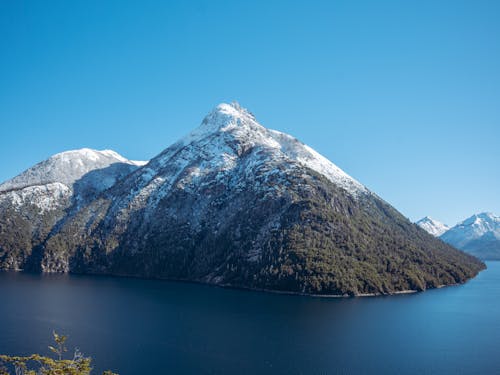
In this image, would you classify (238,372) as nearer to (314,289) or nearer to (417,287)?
(314,289)

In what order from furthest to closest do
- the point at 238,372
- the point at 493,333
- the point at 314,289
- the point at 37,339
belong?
the point at 314,289 < the point at 493,333 < the point at 37,339 < the point at 238,372

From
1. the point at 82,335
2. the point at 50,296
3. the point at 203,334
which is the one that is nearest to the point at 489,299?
the point at 203,334

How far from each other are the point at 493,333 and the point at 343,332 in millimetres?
47077

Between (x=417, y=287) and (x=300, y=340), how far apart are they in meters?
118

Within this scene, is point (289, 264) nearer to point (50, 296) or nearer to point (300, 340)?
point (300, 340)

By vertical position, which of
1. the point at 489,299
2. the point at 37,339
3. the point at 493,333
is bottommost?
the point at 37,339

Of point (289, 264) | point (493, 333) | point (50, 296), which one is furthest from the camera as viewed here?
point (289, 264)

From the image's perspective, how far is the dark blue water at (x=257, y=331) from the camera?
276ft

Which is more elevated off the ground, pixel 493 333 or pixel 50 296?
pixel 493 333

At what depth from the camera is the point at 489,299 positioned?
176375mm

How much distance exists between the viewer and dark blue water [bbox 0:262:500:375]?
84.0 m

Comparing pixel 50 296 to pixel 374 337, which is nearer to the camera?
pixel 374 337

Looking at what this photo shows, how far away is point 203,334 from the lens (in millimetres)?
103312

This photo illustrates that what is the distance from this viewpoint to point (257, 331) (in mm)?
108438
